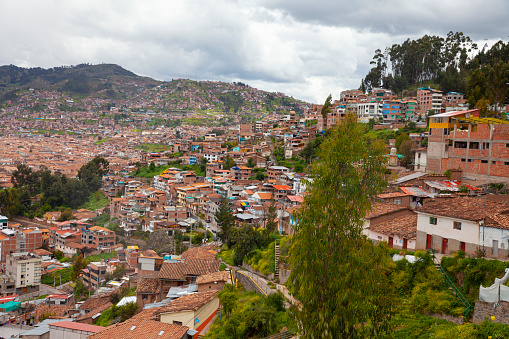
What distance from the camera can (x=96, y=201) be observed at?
6078 cm

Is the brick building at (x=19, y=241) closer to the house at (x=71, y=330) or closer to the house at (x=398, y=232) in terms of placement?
the house at (x=71, y=330)

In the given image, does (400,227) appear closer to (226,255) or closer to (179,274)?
(179,274)

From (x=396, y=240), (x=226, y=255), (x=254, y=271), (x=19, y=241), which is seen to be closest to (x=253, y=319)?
(x=396, y=240)

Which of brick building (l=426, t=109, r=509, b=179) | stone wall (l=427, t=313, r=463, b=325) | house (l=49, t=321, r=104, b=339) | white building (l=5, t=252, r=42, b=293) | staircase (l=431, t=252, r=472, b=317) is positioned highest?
brick building (l=426, t=109, r=509, b=179)

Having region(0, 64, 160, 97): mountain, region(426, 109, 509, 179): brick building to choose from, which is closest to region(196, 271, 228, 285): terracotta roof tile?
region(426, 109, 509, 179): brick building

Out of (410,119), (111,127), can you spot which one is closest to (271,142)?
(410,119)

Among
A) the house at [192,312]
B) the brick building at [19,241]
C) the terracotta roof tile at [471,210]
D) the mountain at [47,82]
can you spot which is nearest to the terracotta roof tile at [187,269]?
the house at [192,312]

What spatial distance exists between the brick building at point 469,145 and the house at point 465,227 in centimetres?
902

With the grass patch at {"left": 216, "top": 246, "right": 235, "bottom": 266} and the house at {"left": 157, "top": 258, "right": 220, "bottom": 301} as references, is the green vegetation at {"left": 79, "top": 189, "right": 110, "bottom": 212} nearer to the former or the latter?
the grass patch at {"left": 216, "top": 246, "right": 235, "bottom": 266}

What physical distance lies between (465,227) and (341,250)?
463cm

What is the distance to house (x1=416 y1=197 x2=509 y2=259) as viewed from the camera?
34.7 feet

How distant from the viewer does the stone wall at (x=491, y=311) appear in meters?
8.62

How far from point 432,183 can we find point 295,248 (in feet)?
45.1

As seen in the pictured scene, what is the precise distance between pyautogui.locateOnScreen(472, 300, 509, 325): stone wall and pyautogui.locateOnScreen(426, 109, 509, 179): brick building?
42.4 ft
